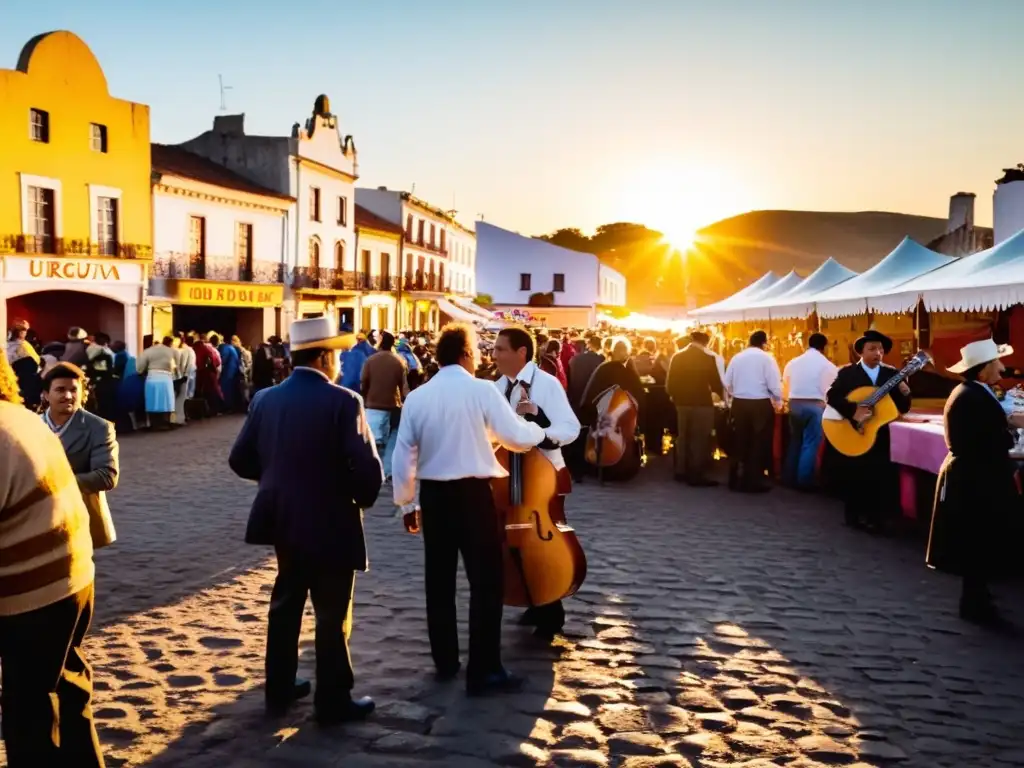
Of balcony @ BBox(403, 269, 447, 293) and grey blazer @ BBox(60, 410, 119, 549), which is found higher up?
balcony @ BBox(403, 269, 447, 293)

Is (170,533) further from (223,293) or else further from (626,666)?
(223,293)

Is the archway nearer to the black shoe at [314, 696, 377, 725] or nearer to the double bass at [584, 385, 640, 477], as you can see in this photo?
the double bass at [584, 385, 640, 477]

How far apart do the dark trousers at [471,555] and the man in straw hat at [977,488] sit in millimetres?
3109

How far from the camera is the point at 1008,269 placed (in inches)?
403

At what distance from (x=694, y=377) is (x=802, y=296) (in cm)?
574

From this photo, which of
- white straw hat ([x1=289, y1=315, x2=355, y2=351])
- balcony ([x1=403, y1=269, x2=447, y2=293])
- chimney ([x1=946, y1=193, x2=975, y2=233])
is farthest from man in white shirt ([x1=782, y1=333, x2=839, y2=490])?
balcony ([x1=403, y1=269, x2=447, y2=293])

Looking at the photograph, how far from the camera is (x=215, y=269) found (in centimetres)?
3378

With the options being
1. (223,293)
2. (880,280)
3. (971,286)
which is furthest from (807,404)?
(223,293)

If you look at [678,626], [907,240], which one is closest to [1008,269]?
[907,240]

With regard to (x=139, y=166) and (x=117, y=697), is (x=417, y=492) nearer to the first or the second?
(x=117, y=697)

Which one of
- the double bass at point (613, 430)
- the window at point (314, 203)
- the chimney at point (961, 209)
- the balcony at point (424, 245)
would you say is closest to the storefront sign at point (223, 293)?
the window at point (314, 203)

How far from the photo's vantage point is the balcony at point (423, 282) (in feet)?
167

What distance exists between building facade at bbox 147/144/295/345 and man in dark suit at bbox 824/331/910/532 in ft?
85.4

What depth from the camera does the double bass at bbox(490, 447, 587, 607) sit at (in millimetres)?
5105
